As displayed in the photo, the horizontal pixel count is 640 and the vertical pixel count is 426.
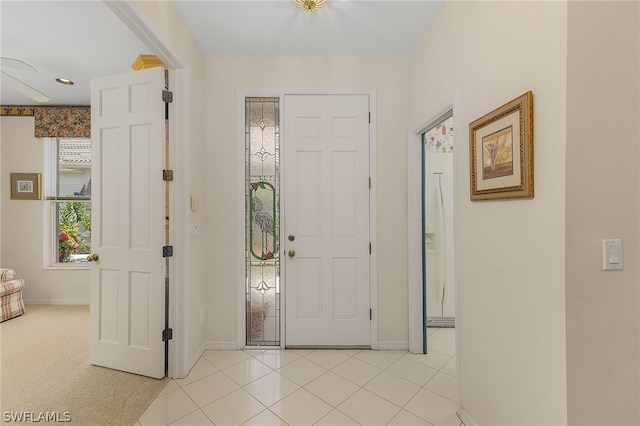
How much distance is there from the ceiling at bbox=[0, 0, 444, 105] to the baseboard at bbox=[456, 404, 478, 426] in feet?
8.83

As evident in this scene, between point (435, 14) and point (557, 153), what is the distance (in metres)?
1.58

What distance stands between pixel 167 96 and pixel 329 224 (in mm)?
1659

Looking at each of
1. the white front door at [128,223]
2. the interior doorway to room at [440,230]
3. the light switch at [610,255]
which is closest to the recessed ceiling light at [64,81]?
the white front door at [128,223]

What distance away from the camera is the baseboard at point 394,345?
2.61 metres

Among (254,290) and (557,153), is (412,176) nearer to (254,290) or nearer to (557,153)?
(557,153)

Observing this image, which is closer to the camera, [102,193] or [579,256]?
[579,256]

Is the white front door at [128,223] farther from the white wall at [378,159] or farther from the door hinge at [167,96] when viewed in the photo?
the white wall at [378,159]

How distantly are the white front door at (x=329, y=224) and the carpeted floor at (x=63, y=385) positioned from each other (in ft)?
4.08

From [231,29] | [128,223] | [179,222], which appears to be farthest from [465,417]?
[231,29]

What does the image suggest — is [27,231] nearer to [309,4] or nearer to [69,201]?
[69,201]

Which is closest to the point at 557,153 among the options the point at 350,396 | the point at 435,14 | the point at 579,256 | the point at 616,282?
the point at 579,256

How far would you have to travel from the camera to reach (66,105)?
3.88 metres

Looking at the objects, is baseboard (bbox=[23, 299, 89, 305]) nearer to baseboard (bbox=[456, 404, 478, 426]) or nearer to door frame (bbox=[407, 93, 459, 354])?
door frame (bbox=[407, 93, 459, 354])

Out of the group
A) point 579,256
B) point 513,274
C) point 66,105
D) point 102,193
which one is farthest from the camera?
point 66,105
